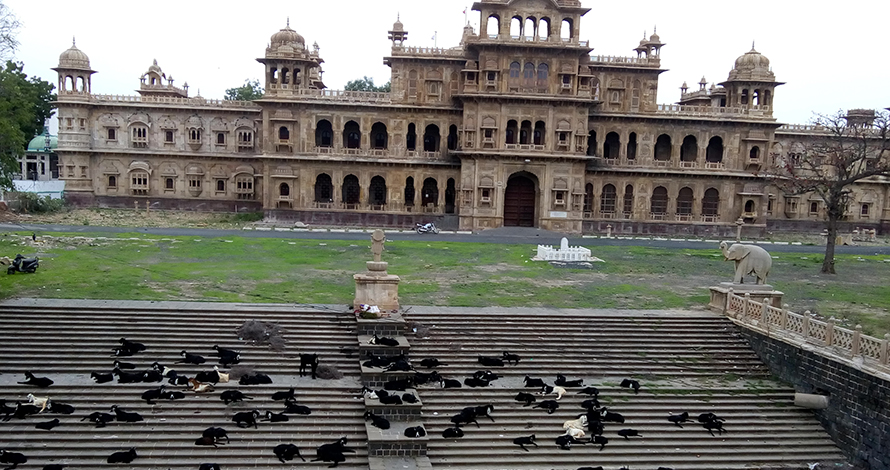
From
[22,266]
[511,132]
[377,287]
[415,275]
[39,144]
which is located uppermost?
[511,132]

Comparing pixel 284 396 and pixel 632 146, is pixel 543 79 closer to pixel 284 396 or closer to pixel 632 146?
pixel 632 146

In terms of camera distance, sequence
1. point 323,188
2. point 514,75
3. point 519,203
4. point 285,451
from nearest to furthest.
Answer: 1. point 285,451
2. point 514,75
3. point 519,203
4. point 323,188

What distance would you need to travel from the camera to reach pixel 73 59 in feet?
192

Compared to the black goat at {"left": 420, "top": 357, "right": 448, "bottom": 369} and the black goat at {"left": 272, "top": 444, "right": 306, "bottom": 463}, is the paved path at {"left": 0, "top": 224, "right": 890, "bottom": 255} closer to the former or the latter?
the black goat at {"left": 420, "top": 357, "right": 448, "bottom": 369}

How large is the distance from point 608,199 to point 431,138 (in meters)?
17.2

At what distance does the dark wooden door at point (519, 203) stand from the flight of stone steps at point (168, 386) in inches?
1444

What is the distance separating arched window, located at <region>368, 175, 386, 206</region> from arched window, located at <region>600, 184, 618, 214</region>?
1978cm

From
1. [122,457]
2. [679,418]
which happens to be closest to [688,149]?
[679,418]

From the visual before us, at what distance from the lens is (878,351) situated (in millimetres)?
18031

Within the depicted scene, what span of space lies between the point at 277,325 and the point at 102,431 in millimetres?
6273

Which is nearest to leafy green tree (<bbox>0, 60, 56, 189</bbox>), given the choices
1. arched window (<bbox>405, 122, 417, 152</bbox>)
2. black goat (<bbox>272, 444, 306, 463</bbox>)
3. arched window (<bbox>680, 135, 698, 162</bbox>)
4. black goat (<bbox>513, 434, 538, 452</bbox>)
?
black goat (<bbox>272, 444, 306, 463</bbox>)

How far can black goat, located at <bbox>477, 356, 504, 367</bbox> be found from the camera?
788 inches

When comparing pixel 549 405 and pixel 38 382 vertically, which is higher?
pixel 38 382

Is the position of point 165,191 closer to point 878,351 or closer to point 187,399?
point 187,399
